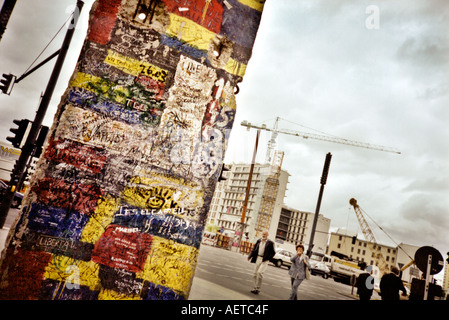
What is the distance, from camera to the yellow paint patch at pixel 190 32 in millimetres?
2237

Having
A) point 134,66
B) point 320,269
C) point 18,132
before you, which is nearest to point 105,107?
point 134,66

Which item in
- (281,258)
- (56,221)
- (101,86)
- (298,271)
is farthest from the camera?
(281,258)

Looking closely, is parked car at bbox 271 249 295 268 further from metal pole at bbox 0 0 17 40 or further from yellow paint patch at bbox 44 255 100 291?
yellow paint patch at bbox 44 255 100 291

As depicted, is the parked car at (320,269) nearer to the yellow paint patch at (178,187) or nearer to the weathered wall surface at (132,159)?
the weathered wall surface at (132,159)

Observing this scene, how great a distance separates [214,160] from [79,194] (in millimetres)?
1096

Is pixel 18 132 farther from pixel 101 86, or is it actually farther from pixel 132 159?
pixel 132 159

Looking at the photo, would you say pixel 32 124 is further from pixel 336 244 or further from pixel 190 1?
pixel 336 244

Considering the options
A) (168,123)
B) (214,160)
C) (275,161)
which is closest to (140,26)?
(168,123)

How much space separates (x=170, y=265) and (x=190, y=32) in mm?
1980

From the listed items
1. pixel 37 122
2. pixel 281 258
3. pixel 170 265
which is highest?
pixel 37 122

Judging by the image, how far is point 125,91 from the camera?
2104 mm

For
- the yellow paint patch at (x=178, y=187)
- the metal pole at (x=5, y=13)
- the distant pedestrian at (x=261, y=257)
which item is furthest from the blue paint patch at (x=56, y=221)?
the distant pedestrian at (x=261, y=257)

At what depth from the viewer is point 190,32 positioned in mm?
2279

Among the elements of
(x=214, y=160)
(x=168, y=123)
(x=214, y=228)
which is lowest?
(x=214, y=228)
